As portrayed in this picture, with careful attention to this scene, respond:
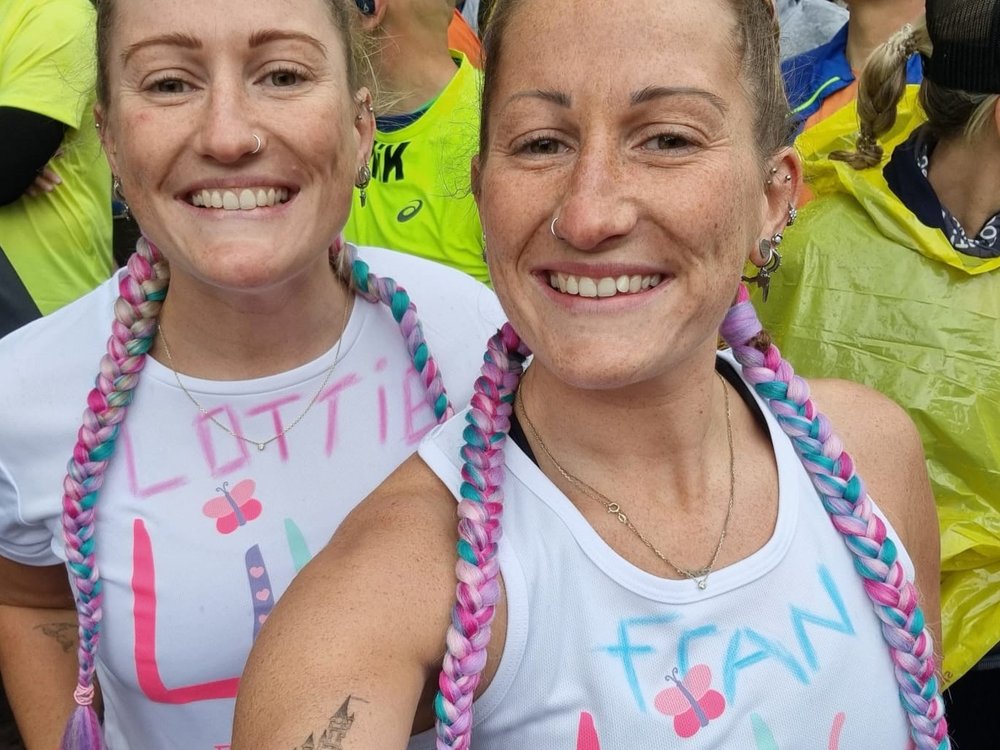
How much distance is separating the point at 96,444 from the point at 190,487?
0.16m

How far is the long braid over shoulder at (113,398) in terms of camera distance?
1.85 metres

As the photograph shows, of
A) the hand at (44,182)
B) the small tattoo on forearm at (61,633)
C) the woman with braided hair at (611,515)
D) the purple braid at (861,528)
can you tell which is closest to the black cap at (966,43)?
the woman with braided hair at (611,515)

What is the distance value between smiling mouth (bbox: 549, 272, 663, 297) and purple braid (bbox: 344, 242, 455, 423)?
1.79ft

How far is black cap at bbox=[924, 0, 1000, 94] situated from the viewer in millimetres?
2311

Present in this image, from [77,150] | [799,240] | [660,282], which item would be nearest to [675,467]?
[660,282]

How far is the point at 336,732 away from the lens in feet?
4.10

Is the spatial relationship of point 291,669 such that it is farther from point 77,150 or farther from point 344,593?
point 77,150

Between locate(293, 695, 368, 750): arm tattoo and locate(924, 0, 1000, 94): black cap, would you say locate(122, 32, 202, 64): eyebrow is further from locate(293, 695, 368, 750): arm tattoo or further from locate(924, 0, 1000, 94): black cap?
locate(924, 0, 1000, 94): black cap

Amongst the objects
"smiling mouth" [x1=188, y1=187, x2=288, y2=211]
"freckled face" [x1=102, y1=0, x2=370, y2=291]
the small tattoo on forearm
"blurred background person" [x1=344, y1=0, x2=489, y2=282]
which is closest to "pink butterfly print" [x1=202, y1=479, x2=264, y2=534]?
"freckled face" [x1=102, y1=0, x2=370, y2=291]

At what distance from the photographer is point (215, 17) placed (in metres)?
1.78

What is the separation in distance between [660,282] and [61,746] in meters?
1.43

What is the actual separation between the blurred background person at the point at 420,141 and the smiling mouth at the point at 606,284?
1.36m

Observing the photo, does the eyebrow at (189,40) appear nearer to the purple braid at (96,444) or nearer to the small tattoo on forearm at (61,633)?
the purple braid at (96,444)

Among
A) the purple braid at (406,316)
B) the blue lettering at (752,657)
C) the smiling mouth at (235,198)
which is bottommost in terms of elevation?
the blue lettering at (752,657)
